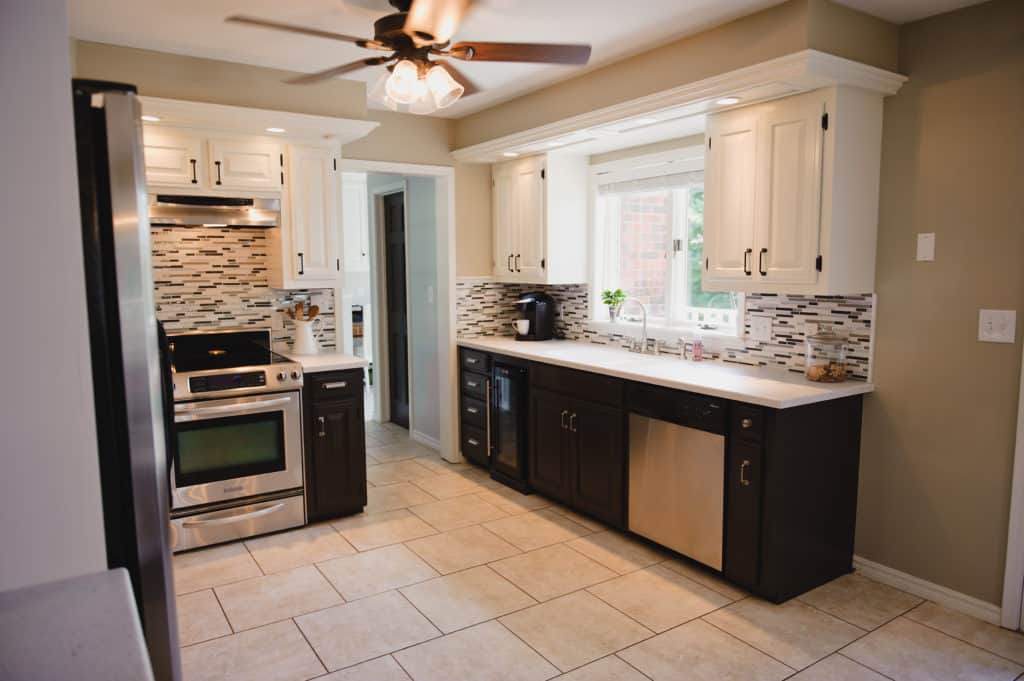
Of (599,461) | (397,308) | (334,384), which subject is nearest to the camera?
(599,461)

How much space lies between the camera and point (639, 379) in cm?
346

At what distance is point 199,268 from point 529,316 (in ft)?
7.11

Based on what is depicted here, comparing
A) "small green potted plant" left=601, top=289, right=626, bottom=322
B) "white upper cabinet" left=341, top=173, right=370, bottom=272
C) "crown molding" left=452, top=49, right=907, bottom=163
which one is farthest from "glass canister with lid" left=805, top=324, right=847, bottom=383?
"white upper cabinet" left=341, top=173, right=370, bottom=272

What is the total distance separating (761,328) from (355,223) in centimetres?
429

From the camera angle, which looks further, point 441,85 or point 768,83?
point 768,83

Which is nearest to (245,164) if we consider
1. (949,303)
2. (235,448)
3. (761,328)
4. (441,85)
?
(235,448)

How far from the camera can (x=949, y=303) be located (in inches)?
116

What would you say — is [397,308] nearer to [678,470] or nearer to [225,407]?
[225,407]

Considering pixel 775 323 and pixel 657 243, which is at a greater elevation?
pixel 657 243

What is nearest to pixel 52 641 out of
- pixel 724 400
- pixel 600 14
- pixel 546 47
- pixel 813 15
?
pixel 546 47

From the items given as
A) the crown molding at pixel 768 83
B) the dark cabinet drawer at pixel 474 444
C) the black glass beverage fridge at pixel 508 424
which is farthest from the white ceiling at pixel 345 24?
the dark cabinet drawer at pixel 474 444

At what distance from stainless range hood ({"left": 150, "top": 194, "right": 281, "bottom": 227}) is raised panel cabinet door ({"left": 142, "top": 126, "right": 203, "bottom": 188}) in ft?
0.30

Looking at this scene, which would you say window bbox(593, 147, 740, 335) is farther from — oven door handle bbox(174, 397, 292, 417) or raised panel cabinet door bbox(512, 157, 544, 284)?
oven door handle bbox(174, 397, 292, 417)

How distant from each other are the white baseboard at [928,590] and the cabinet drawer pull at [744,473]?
32.2 inches
